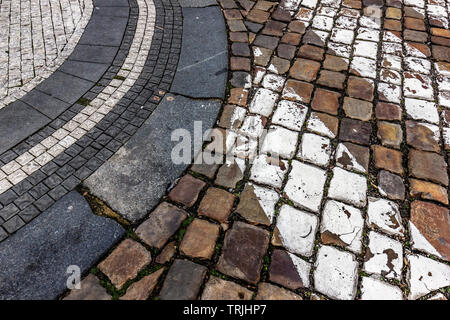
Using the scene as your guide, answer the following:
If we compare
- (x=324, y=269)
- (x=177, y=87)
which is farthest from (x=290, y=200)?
(x=177, y=87)

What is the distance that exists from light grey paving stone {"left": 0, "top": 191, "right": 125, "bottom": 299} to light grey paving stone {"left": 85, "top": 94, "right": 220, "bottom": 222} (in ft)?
0.56

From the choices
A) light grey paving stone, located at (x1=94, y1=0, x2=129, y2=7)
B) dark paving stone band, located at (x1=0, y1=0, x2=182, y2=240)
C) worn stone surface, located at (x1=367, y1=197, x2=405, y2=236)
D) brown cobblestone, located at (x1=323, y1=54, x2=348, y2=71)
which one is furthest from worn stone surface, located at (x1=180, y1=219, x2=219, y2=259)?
light grey paving stone, located at (x1=94, y1=0, x2=129, y2=7)

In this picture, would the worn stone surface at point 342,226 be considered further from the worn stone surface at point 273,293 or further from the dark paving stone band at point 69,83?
the dark paving stone band at point 69,83

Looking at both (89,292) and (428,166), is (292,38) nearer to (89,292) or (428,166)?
(428,166)

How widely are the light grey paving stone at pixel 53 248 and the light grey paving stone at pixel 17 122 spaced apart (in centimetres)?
87

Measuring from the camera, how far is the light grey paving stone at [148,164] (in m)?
2.21

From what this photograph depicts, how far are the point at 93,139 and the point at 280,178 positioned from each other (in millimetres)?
1652

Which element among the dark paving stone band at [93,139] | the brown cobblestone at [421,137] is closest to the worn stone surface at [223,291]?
the dark paving stone band at [93,139]

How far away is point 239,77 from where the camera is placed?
316 cm

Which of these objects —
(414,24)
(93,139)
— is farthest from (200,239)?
(414,24)

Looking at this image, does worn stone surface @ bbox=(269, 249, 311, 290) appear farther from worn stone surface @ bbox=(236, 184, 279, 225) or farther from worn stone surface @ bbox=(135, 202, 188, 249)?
worn stone surface @ bbox=(135, 202, 188, 249)

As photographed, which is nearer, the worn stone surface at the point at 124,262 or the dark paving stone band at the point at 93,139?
the worn stone surface at the point at 124,262

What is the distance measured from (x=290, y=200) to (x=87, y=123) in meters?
1.93
